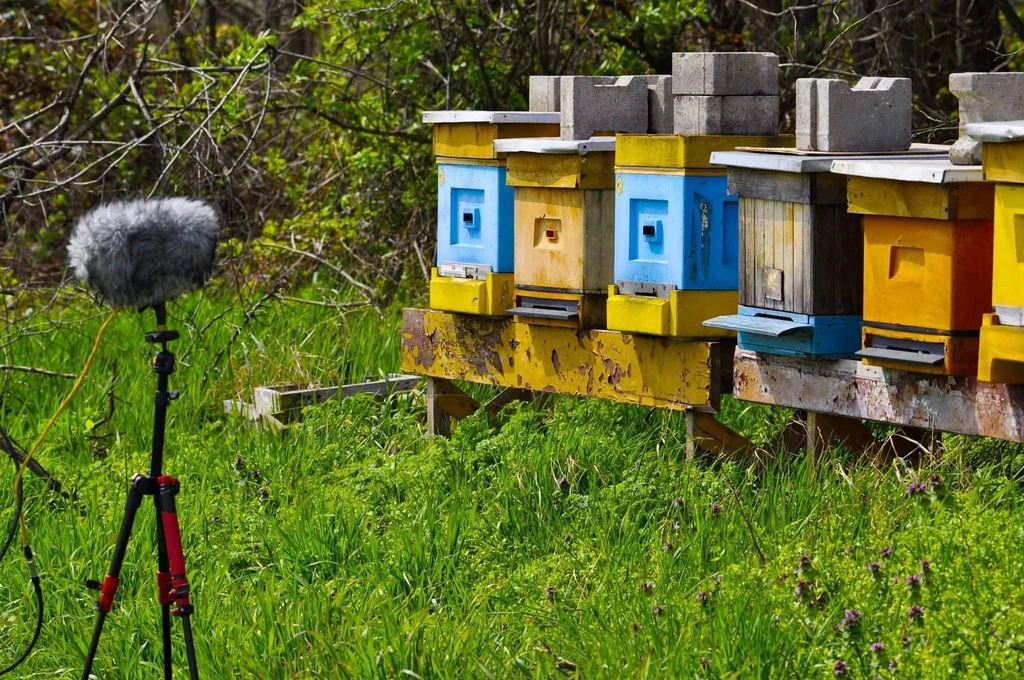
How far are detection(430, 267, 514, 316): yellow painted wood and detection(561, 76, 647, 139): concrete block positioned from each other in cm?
71

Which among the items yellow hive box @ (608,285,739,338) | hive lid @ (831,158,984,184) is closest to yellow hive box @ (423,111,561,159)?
yellow hive box @ (608,285,739,338)

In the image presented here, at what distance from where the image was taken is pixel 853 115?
17.6 ft

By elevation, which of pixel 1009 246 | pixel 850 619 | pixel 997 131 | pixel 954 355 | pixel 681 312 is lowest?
pixel 850 619

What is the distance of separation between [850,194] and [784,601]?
1659 millimetres

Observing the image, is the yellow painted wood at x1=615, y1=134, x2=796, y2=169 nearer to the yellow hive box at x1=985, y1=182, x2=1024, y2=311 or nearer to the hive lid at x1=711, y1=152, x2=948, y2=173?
the hive lid at x1=711, y1=152, x2=948, y2=173

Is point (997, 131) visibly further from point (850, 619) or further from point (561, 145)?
point (561, 145)

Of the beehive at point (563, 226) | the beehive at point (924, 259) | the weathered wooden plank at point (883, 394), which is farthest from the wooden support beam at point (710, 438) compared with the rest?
the beehive at point (924, 259)

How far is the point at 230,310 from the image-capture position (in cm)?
872

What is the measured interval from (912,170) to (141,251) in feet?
8.16

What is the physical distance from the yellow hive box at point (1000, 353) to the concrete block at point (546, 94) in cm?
251

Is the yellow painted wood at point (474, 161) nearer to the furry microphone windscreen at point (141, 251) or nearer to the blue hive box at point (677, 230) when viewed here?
the blue hive box at point (677, 230)

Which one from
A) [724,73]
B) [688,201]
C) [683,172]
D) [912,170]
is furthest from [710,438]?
[912,170]

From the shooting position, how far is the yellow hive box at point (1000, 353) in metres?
4.52

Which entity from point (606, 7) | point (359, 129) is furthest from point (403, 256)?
point (606, 7)
